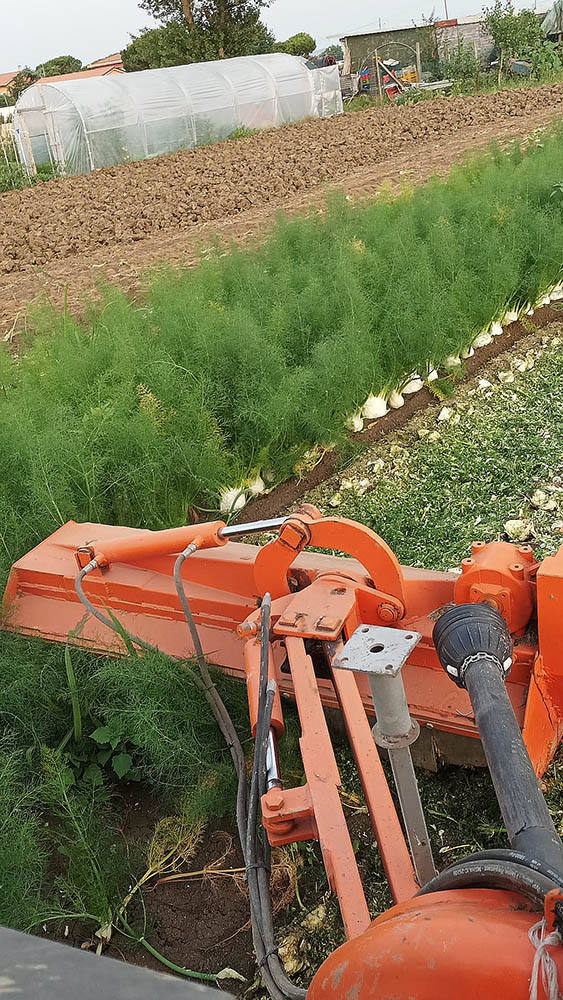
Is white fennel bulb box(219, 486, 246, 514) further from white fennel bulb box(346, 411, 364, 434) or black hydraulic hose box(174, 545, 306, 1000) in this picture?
black hydraulic hose box(174, 545, 306, 1000)

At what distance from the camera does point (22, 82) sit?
4553 centimetres

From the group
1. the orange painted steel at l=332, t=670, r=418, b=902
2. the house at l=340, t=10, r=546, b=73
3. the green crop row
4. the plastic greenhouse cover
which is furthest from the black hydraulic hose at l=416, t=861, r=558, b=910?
the plastic greenhouse cover

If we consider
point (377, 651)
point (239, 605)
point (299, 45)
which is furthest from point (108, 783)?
point (299, 45)

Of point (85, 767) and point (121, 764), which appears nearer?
point (121, 764)

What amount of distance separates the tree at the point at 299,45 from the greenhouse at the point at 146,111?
71.0ft

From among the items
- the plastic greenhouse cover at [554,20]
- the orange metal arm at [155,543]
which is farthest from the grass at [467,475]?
the plastic greenhouse cover at [554,20]

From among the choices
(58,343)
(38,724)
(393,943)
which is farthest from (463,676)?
(58,343)

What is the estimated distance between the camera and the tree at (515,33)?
25.1 metres

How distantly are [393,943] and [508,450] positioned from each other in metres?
4.18

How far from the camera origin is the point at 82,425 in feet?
13.8

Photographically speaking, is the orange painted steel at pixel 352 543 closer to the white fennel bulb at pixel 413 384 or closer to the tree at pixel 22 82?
the white fennel bulb at pixel 413 384

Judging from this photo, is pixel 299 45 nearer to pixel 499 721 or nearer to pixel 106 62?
pixel 106 62

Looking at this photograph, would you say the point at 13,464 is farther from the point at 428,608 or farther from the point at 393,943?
the point at 393,943

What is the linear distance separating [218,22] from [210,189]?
23.1 m
